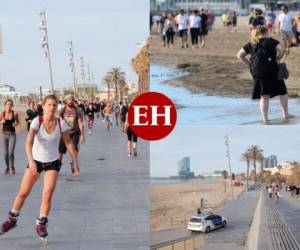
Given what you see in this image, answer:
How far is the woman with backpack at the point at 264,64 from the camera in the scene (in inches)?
266

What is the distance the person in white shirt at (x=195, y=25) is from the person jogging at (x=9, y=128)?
132 inches

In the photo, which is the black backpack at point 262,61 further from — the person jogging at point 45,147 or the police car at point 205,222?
A: the person jogging at point 45,147

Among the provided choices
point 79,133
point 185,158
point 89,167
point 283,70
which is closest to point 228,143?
point 185,158

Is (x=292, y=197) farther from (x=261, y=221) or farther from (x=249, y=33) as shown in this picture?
(x=249, y=33)

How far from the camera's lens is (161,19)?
795 centimetres

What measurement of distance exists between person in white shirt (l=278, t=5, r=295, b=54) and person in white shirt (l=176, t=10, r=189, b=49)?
1.06m

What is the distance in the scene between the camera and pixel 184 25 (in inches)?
334

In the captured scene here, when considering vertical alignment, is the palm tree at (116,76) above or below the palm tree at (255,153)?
above

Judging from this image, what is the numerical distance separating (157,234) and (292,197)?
1.22m

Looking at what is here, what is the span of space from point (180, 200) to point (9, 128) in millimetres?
5475

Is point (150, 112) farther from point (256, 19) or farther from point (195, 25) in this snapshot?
point (256, 19)

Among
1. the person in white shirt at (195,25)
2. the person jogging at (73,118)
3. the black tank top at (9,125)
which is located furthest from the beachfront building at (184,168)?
the black tank top at (9,125)

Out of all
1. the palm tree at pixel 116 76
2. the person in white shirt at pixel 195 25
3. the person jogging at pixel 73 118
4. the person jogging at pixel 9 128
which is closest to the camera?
the person in white shirt at pixel 195 25

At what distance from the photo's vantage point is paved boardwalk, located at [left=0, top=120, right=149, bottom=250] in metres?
6.80
